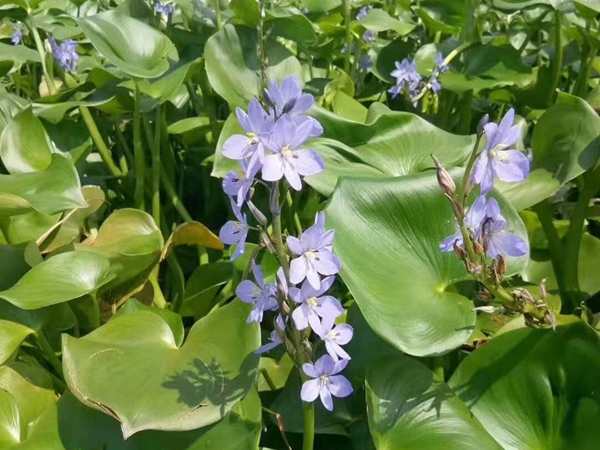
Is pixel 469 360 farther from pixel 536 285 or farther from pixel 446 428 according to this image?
pixel 536 285

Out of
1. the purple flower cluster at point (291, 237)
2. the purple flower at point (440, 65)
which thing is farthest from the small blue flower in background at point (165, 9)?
the purple flower cluster at point (291, 237)

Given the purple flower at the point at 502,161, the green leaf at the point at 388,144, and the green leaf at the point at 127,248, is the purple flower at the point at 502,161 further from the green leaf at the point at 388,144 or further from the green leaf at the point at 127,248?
the green leaf at the point at 127,248

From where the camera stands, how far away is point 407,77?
1543mm

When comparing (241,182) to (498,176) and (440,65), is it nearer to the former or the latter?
(498,176)

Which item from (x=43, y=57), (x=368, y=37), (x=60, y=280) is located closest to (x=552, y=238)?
(x=60, y=280)

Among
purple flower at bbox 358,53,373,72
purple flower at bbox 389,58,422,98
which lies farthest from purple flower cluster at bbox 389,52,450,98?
purple flower at bbox 358,53,373,72

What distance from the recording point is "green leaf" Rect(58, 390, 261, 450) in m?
0.78

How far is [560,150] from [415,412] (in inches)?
19.7

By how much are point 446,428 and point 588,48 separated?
1.10 meters

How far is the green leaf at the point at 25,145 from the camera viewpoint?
123 cm

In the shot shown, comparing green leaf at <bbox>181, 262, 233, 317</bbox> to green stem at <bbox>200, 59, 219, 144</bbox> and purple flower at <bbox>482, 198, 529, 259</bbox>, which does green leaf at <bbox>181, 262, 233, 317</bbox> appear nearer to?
green stem at <bbox>200, 59, 219, 144</bbox>

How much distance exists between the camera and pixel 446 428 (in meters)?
0.76

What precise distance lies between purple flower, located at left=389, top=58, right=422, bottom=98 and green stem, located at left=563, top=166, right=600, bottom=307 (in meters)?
0.51

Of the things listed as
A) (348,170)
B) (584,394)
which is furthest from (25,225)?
(584,394)
